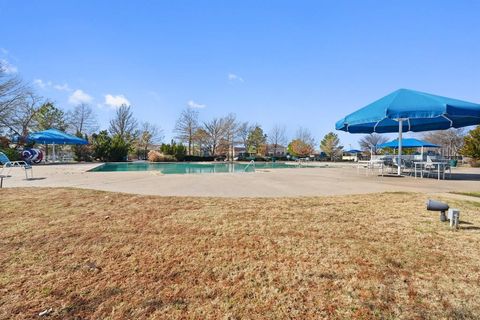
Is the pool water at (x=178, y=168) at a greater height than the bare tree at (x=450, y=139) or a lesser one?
lesser

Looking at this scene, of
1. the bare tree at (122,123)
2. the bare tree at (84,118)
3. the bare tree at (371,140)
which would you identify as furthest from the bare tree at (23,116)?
the bare tree at (371,140)

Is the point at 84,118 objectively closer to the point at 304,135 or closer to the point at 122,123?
the point at 122,123

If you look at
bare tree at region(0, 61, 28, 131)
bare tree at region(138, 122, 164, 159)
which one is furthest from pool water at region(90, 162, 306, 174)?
bare tree at region(138, 122, 164, 159)

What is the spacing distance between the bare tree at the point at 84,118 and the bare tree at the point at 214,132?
17.8 m

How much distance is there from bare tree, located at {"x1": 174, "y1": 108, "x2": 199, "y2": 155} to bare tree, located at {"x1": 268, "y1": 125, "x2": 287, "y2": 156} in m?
17.8

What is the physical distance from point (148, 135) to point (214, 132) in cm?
1252

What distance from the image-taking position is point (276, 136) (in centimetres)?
5106

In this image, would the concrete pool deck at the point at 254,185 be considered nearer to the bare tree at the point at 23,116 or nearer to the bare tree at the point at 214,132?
the bare tree at the point at 23,116

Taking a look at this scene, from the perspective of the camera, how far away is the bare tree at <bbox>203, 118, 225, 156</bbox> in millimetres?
38938

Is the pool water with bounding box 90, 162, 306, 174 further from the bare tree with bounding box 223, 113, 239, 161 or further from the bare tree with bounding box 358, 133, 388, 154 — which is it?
the bare tree with bounding box 358, 133, 388, 154

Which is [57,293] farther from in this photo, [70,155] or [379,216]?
[70,155]

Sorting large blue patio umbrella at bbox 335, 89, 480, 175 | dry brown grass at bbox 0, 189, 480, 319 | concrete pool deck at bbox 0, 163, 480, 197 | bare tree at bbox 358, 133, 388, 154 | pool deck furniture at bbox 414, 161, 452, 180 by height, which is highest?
bare tree at bbox 358, 133, 388, 154

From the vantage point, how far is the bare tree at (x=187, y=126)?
38.4 m

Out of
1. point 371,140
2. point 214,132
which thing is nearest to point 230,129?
point 214,132
